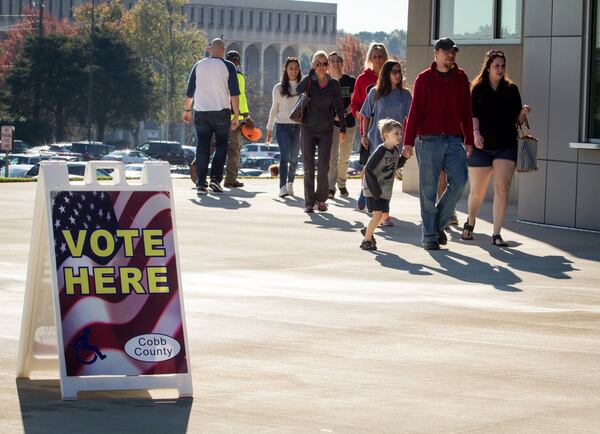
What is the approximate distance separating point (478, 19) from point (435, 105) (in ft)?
22.6

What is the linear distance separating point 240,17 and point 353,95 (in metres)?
133

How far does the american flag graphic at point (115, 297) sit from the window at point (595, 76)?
30.1 ft

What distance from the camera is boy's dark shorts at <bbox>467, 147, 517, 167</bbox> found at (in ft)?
47.4

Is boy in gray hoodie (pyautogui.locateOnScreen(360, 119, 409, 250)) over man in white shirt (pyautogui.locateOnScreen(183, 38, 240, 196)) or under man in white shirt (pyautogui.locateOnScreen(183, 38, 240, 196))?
under

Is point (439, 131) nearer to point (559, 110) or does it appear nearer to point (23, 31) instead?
point (559, 110)

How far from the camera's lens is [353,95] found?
17.8 metres

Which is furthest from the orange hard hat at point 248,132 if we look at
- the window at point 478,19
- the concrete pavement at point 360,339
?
the concrete pavement at point 360,339

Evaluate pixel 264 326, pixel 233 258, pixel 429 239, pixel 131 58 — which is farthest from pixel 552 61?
pixel 131 58

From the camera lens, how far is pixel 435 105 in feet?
44.8

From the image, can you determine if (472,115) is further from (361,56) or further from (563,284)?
(361,56)

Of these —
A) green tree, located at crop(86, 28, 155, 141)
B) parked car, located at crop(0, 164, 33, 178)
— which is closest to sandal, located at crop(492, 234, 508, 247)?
parked car, located at crop(0, 164, 33, 178)

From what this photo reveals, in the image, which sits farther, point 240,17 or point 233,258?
point 240,17

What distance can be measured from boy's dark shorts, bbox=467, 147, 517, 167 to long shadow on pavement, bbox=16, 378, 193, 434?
787cm

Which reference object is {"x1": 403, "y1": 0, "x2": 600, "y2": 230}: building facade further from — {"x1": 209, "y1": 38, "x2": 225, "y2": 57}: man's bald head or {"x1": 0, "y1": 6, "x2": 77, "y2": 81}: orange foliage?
{"x1": 0, "y1": 6, "x2": 77, "y2": 81}: orange foliage
